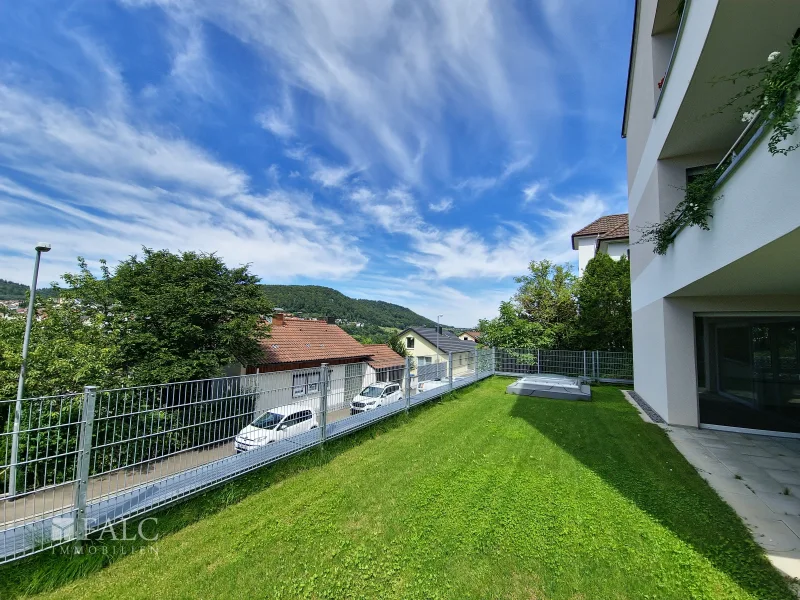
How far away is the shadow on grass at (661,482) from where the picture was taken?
101 inches

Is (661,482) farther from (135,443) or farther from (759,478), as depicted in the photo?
(135,443)

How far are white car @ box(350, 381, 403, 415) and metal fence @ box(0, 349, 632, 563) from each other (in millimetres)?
466

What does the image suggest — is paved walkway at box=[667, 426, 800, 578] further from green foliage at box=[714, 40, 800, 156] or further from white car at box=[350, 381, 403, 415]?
white car at box=[350, 381, 403, 415]

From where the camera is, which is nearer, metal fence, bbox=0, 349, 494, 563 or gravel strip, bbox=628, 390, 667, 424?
metal fence, bbox=0, 349, 494, 563

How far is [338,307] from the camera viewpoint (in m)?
58.5

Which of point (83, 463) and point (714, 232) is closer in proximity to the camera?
point (83, 463)

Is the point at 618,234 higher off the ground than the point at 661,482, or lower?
higher

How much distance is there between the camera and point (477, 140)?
42.5ft

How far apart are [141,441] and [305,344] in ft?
48.7

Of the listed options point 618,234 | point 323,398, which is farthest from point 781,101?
point 618,234

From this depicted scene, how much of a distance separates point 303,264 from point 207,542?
21.5m

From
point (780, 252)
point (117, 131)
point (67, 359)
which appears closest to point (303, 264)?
point (117, 131)

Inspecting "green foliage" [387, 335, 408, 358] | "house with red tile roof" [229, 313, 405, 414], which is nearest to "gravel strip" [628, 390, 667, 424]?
"house with red tile roof" [229, 313, 405, 414]

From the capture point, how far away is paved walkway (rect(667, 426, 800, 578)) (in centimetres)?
290
